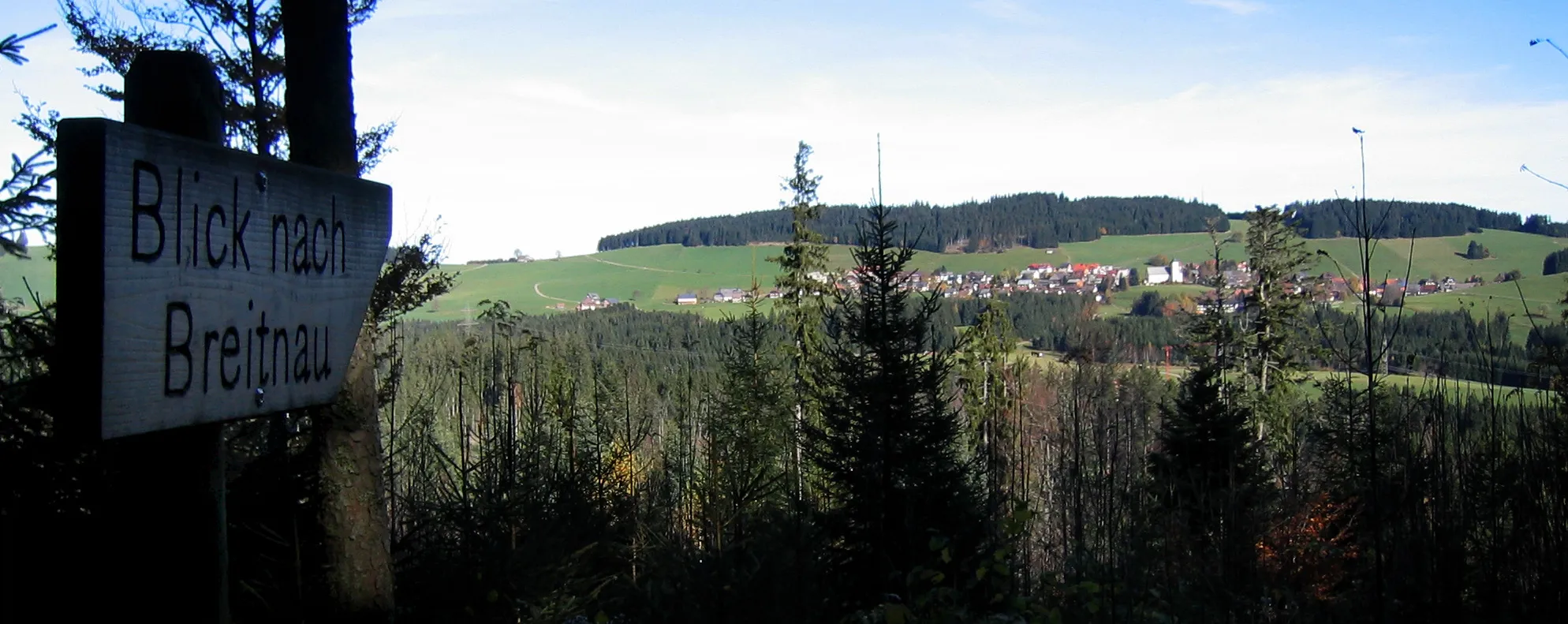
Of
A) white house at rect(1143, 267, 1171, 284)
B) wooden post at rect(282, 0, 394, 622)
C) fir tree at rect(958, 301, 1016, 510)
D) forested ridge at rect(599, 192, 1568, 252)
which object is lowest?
fir tree at rect(958, 301, 1016, 510)

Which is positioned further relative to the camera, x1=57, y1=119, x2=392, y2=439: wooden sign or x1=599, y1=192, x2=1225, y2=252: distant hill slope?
x1=599, y1=192, x2=1225, y2=252: distant hill slope

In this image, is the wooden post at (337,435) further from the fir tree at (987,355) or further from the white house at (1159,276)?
the white house at (1159,276)

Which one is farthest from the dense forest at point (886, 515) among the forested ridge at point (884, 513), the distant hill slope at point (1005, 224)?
the distant hill slope at point (1005, 224)

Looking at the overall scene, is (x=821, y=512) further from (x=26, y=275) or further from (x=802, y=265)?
(x=802, y=265)

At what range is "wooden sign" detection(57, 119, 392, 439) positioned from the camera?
1.23 metres

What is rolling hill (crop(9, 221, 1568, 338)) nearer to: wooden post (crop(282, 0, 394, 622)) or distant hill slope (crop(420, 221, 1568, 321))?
distant hill slope (crop(420, 221, 1568, 321))

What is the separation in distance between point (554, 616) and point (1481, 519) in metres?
4.26

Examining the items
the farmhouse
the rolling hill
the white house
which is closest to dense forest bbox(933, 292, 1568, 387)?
the rolling hill

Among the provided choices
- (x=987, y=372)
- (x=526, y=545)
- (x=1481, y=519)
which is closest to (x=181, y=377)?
(x=526, y=545)

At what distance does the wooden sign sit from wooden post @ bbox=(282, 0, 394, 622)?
3.85ft

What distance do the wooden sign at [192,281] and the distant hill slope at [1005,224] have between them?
11475 centimetres

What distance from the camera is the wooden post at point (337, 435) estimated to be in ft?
9.23

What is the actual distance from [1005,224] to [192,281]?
435 feet

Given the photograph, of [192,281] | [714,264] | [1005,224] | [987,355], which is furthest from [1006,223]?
[192,281]
